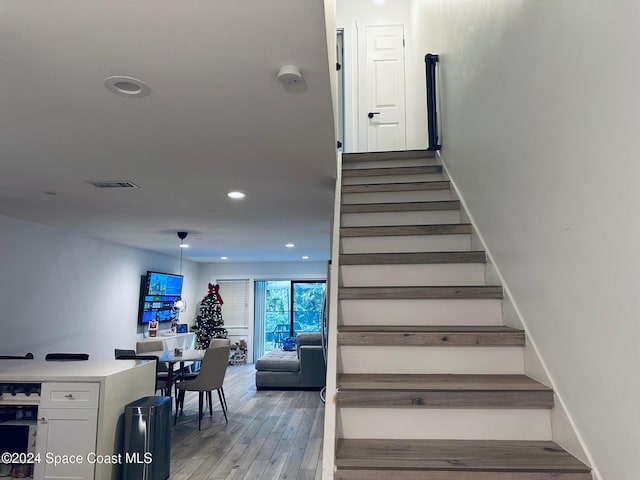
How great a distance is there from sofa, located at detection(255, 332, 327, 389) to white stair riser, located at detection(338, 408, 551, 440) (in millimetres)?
5079

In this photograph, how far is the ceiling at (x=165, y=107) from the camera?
139cm

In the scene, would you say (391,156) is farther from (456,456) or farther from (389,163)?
(456,456)

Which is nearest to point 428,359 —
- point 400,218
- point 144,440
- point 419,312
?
point 419,312

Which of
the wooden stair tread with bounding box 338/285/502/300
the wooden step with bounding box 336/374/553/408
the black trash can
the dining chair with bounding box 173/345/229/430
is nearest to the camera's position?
the wooden step with bounding box 336/374/553/408

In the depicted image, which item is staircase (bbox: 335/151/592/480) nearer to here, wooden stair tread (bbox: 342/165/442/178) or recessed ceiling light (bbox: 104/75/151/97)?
wooden stair tread (bbox: 342/165/442/178)

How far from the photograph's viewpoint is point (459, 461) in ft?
4.82

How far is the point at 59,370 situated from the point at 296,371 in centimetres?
426

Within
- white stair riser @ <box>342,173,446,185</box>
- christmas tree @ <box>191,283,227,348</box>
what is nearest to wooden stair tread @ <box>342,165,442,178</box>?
white stair riser @ <box>342,173,446,185</box>

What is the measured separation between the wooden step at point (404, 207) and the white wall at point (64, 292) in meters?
3.91

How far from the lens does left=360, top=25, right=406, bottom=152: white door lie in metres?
5.47

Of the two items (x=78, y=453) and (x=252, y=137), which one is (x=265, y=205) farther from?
(x=78, y=453)

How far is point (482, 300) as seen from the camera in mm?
2230

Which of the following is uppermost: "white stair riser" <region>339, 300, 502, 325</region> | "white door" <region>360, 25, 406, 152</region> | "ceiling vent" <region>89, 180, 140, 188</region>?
"white door" <region>360, 25, 406, 152</region>

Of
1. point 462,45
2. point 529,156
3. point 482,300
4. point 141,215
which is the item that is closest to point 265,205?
point 141,215
